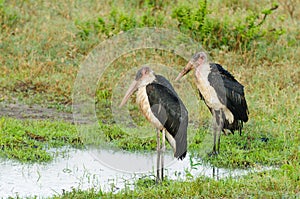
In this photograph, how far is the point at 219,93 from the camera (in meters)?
6.72

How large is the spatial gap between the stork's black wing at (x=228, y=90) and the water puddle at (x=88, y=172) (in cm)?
69

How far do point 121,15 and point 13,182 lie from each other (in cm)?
455

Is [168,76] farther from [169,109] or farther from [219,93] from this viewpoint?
[169,109]

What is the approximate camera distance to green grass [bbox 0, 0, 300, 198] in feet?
19.4

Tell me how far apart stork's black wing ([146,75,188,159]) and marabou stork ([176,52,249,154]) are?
810 millimetres

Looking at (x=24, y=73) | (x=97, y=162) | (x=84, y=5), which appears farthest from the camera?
(x=84, y=5)

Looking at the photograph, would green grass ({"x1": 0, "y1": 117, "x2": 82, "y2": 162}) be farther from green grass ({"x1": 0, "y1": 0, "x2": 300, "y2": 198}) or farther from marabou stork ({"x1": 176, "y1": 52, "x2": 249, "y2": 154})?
marabou stork ({"x1": 176, "y1": 52, "x2": 249, "y2": 154})

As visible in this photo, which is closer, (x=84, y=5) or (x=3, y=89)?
(x=3, y=89)

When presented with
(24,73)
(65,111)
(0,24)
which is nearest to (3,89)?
(24,73)

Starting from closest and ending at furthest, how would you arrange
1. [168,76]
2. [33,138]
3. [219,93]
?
[219,93], [33,138], [168,76]

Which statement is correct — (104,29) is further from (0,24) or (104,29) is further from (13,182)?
(13,182)

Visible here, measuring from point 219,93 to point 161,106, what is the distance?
1051 millimetres

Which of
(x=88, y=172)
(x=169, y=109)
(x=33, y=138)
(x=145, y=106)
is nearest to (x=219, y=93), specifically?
(x=169, y=109)

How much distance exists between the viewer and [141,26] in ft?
32.7
